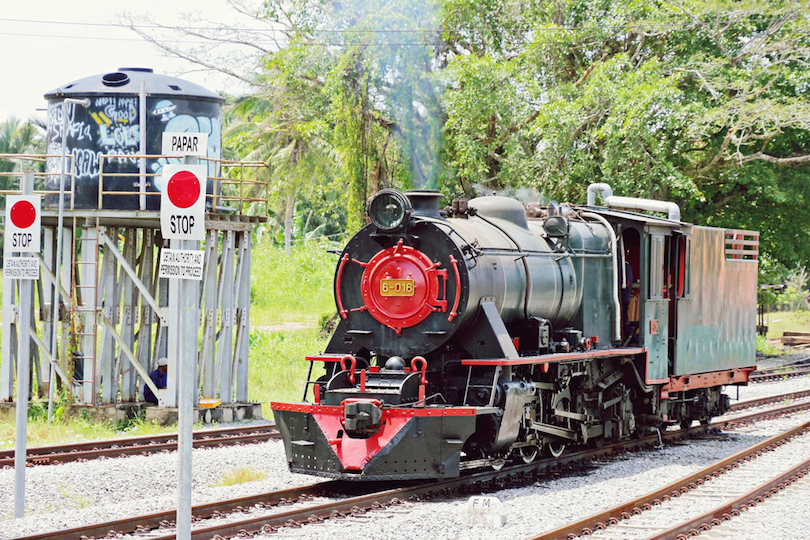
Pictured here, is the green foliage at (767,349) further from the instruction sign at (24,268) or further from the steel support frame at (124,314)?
the instruction sign at (24,268)

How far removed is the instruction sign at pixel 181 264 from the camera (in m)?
6.13

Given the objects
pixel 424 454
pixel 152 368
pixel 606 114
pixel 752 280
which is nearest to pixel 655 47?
pixel 606 114

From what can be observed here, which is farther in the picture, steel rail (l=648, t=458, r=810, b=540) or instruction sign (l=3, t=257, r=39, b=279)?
instruction sign (l=3, t=257, r=39, b=279)

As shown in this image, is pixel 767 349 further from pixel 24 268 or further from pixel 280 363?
pixel 24 268

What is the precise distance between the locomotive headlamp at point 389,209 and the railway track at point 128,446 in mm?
4360

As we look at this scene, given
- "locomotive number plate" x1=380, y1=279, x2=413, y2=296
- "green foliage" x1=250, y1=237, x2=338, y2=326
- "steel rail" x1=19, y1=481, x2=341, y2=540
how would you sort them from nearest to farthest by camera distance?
"steel rail" x1=19, y1=481, x2=341, y2=540 < "locomotive number plate" x1=380, y1=279, x2=413, y2=296 < "green foliage" x1=250, y1=237, x2=338, y2=326

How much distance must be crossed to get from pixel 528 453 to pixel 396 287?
2.76 metres

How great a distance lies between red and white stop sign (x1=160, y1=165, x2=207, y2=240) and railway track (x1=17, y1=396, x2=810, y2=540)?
8.36ft

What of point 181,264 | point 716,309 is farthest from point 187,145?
point 716,309

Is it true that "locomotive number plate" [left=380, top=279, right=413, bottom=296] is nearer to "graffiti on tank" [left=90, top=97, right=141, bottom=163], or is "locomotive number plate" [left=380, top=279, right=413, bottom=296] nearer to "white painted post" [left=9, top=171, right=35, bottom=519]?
"white painted post" [left=9, top=171, right=35, bottom=519]

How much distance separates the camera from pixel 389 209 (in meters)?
10.2

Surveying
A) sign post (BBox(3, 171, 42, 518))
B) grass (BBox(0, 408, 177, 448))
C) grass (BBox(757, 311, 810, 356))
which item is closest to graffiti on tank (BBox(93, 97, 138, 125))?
grass (BBox(0, 408, 177, 448))

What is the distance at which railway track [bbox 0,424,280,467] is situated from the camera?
1153cm

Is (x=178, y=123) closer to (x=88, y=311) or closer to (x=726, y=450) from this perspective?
(x=88, y=311)
